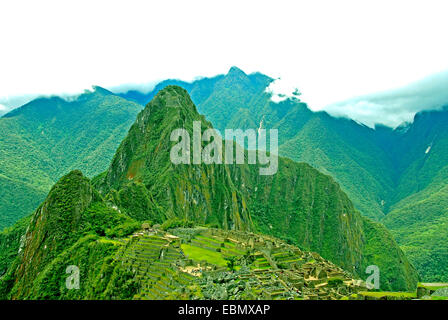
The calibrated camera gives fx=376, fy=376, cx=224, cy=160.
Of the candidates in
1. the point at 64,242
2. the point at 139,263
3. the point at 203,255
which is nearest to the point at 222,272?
the point at 139,263

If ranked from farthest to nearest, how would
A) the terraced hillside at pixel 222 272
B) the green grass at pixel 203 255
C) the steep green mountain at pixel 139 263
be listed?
the green grass at pixel 203 255 < the steep green mountain at pixel 139 263 < the terraced hillside at pixel 222 272

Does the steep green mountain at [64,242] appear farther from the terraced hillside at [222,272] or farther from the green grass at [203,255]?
the green grass at [203,255]

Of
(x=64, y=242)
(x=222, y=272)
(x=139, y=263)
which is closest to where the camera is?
(x=222, y=272)

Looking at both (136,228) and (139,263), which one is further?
(136,228)

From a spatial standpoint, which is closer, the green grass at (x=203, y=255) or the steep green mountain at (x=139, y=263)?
the steep green mountain at (x=139, y=263)

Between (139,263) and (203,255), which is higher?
(139,263)

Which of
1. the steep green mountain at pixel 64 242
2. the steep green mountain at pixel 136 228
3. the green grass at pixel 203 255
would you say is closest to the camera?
the steep green mountain at pixel 136 228

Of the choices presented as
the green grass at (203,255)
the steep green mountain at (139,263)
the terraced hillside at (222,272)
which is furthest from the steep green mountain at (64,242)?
the green grass at (203,255)

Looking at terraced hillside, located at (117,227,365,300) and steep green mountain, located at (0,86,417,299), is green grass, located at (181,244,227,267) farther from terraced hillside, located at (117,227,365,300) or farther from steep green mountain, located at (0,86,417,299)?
steep green mountain, located at (0,86,417,299)

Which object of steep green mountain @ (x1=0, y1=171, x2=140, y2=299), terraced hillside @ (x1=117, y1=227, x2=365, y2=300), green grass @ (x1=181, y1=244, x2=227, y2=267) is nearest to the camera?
terraced hillside @ (x1=117, y1=227, x2=365, y2=300)

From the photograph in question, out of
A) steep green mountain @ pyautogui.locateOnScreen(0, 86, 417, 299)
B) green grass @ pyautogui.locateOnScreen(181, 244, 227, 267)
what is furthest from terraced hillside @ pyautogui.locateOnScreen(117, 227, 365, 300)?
steep green mountain @ pyautogui.locateOnScreen(0, 86, 417, 299)

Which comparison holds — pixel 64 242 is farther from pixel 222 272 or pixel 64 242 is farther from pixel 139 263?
pixel 222 272
